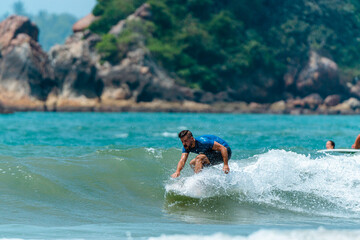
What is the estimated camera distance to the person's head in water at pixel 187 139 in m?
8.54

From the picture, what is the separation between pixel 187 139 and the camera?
28.2 feet

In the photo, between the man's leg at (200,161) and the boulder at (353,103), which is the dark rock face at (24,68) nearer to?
the boulder at (353,103)

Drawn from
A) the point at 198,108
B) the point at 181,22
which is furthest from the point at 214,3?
the point at 198,108

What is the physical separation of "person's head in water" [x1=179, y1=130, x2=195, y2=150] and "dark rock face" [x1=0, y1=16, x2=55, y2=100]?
56.0m

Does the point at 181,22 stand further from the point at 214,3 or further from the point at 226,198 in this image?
the point at 226,198

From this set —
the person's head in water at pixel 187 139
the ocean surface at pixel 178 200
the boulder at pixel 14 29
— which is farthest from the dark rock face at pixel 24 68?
the person's head in water at pixel 187 139

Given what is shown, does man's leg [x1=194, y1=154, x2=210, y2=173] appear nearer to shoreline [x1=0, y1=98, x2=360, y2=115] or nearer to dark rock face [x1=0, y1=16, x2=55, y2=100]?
shoreline [x1=0, y1=98, x2=360, y2=115]

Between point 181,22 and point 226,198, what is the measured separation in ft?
212

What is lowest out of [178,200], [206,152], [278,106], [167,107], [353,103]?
[167,107]

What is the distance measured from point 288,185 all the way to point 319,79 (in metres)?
63.4

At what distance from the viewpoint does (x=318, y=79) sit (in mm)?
71438

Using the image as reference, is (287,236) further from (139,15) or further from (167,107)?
(139,15)

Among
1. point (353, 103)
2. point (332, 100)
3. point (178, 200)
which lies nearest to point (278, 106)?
point (332, 100)

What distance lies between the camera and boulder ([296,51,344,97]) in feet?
235
